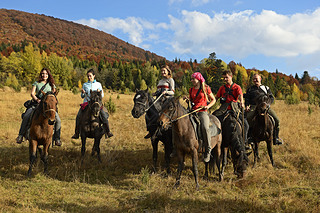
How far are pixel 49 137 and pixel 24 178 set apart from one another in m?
1.25

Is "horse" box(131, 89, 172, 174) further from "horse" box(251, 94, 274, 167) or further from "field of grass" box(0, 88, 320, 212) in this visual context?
"horse" box(251, 94, 274, 167)

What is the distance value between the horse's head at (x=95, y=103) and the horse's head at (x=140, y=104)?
1.48 meters

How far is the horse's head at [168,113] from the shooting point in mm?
4895

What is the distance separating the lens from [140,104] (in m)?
6.12

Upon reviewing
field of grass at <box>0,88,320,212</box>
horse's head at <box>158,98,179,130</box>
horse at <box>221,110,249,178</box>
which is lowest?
field of grass at <box>0,88,320,212</box>

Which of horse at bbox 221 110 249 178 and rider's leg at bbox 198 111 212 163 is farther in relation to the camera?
horse at bbox 221 110 249 178

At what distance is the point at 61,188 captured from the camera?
537cm

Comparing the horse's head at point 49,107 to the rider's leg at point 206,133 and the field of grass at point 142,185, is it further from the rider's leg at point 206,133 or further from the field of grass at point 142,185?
the rider's leg at point 206,133

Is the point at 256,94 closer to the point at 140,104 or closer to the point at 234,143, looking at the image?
the point at 234,143

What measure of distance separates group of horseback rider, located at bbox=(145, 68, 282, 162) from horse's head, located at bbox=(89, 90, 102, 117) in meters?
1.81

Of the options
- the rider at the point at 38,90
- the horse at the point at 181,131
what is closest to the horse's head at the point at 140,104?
the horse at the point at 181,131

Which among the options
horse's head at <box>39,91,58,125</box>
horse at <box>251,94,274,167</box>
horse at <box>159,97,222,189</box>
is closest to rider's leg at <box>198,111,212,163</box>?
horse at <box>159,97,222,189</box>

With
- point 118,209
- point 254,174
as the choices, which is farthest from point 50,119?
point 254,174

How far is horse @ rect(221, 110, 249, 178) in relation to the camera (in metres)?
5.93
